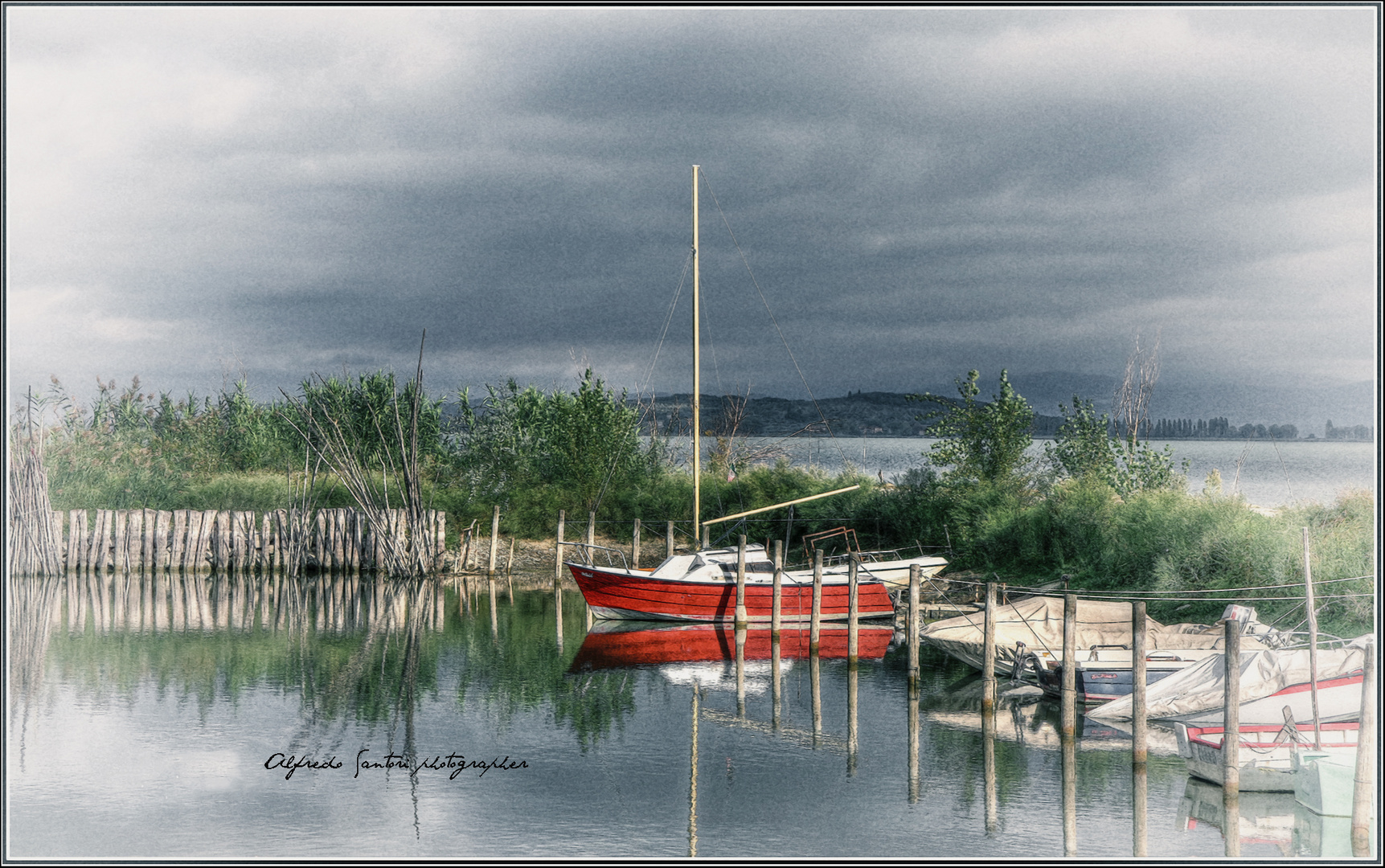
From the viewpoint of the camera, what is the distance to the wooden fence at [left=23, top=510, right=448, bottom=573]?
1368 inches

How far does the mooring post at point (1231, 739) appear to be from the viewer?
13211 millimetres

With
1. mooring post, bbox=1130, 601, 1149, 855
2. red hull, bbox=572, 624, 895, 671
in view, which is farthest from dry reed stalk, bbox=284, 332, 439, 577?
mooring post, bbox=1130, 601, 1149, 855

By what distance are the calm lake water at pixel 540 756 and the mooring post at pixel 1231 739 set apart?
18 cm

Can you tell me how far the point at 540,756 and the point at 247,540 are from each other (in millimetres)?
22128

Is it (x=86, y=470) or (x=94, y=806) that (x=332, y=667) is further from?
(x=86, y=470)

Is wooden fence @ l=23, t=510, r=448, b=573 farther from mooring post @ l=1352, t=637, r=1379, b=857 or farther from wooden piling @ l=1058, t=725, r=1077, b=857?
mooring post @ l=1352, t=637, r=1379, b=857

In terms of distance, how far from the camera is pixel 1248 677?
16.2 m

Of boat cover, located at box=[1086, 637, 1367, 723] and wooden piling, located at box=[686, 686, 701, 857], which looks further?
boat cover, located at box=[1086, 637, 1367, 723]

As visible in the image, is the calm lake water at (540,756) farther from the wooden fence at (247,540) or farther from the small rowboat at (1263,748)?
the wooden fence at (247,540)

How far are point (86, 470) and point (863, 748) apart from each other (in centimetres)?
3139

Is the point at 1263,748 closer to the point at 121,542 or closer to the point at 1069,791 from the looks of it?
the point at 1069,791

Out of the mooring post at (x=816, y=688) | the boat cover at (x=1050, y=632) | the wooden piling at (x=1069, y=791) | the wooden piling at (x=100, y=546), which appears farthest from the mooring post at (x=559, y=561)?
the wooden piling at (x=1069, y=791)

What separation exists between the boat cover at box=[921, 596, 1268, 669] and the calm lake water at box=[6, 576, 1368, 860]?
742mm

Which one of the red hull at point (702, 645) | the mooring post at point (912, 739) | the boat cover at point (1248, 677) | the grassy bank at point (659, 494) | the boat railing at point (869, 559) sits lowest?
the mooring post at point (912, 739)
